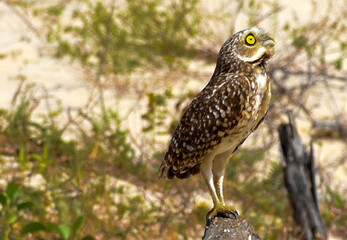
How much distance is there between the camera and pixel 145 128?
5602 mm

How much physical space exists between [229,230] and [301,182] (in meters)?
1.92

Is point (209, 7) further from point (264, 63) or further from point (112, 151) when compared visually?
point (264, 63)

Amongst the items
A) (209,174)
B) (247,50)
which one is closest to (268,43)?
(247,50)

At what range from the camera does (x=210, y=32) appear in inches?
311

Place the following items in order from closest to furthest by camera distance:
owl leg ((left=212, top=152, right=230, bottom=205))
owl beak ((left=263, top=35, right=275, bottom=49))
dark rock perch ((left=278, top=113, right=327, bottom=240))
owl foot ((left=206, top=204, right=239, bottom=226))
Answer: owl beak ((left=263, top=35, right=275, bottom=49)), owl foot ((left=206, top=204, right=239, bottom=226)), owl leg ((left=212, top=152, right=230, bottom=205)), dark rock perch ((left=278, top=113, right=327, bottom=240))

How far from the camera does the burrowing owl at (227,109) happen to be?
2.83 m

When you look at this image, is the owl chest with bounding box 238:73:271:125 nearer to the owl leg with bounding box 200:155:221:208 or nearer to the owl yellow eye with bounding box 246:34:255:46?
the owl yellow eye with bounding box 246:34:255:46

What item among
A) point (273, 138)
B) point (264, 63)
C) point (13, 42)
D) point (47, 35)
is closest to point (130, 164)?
point (273, 138)

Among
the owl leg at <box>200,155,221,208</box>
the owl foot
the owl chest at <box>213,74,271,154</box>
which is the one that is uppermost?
the owl chest at <box>213,74,271,154</box>

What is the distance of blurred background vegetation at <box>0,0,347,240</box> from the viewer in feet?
16.7

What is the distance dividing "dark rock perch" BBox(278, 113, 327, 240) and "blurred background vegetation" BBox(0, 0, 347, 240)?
7.1 inches

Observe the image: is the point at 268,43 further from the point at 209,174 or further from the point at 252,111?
the point at 209,174

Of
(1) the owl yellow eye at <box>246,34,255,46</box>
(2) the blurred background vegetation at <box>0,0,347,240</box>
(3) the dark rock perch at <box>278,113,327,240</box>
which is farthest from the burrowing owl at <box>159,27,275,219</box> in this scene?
(3) the dark rock perch at <box>278,113,327,240</box>

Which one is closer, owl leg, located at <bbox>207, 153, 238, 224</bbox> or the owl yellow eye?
the owl yellow eye
